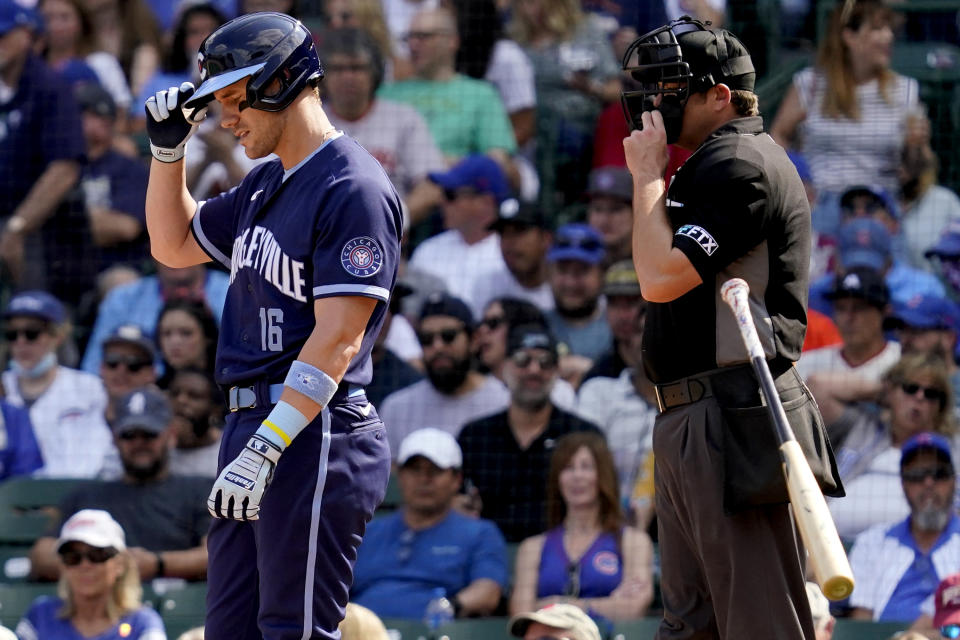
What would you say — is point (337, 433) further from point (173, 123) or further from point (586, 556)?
point (586, 556)

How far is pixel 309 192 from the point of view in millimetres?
3547

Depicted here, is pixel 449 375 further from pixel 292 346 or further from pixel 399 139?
pixel 292 346

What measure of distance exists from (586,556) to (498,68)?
11.4 feet

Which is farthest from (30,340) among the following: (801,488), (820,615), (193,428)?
(801,488)

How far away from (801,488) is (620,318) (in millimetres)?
4040

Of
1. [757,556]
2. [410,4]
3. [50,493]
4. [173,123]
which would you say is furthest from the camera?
[410,4]

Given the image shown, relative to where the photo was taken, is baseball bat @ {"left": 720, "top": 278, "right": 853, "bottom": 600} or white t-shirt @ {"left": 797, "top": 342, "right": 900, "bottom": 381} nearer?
baseball bat @ {"left": 720, "top": 278, "right": 853, "bottom": 600}

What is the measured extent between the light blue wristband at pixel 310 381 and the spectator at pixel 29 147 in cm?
541

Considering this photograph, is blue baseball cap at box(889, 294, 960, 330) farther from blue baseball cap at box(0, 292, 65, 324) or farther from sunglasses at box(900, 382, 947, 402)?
blue baseball cap at box(0, 292, 65, 324)

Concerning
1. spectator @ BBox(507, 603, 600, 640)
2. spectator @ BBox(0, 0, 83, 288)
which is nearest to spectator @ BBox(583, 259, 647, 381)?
spectator @ BBox(507, 603, 600, 640)

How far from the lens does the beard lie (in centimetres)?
715

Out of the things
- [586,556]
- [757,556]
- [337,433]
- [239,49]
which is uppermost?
[239,49]

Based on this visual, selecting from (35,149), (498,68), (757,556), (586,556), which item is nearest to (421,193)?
(498,68)

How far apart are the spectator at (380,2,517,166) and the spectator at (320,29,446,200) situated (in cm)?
13
